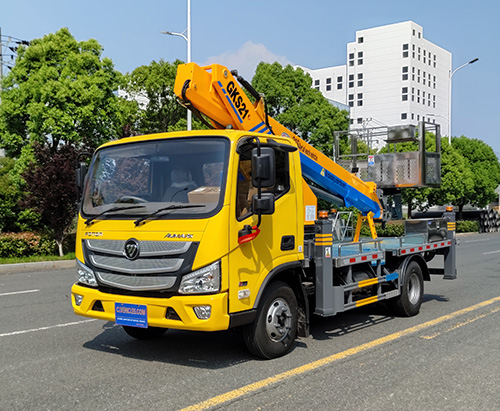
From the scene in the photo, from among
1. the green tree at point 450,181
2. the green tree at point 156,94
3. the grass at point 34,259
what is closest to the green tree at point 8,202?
the grass at point 34,259

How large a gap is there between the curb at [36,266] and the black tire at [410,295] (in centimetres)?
1115

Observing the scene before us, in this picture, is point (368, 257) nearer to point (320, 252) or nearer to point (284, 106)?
point (320, 252)

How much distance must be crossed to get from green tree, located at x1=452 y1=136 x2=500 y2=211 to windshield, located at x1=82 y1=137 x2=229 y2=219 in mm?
44038

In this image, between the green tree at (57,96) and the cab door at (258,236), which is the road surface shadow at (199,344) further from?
the green tree at (57,96)

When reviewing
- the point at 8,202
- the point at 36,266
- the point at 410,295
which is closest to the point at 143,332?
the point at 410,295

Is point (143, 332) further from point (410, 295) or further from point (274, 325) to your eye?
point (410, 295)

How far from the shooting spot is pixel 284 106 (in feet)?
93.6

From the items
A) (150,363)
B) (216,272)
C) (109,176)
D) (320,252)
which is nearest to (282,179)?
(320,252)

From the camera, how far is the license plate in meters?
5.25

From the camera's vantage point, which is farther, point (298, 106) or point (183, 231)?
point (298, 106)

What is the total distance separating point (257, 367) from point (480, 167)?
47.1m

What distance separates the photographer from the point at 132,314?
532 centimetres

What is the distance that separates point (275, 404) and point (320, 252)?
2.23 m

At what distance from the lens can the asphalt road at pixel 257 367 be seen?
4574 millimetres
